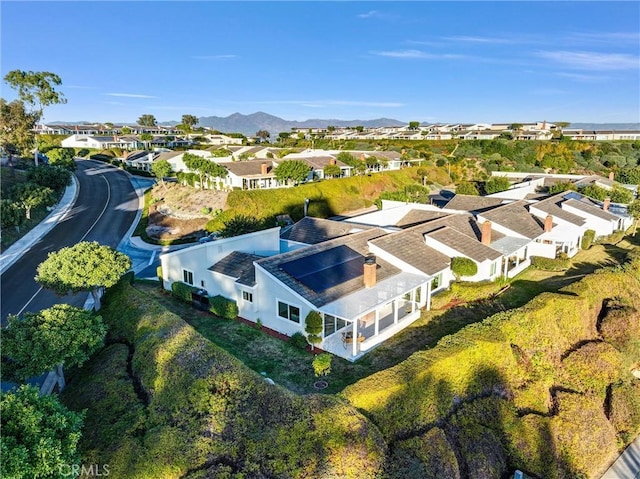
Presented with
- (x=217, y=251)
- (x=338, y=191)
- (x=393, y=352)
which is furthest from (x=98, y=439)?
(x=338, y=191)

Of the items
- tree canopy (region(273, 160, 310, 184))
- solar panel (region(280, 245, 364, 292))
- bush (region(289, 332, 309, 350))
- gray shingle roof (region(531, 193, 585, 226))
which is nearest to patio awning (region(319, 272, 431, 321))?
solar panel (region(280, 245, 364, 292))

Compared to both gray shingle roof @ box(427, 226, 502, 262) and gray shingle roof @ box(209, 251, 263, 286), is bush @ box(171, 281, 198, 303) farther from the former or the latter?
gray shingle roof @ box(427, 226, 502, 262)

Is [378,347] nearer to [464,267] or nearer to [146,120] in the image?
[464,267]

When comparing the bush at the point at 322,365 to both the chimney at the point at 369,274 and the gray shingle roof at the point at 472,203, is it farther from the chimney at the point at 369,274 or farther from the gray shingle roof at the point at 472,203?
the gray shingle roof at the point at 472,203

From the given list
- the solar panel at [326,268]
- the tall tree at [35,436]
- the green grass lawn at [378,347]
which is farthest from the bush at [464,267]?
the tall tree at [35,436]

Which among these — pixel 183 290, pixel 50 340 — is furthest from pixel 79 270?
pixel 50 340

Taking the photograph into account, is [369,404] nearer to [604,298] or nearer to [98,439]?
[98,439]
